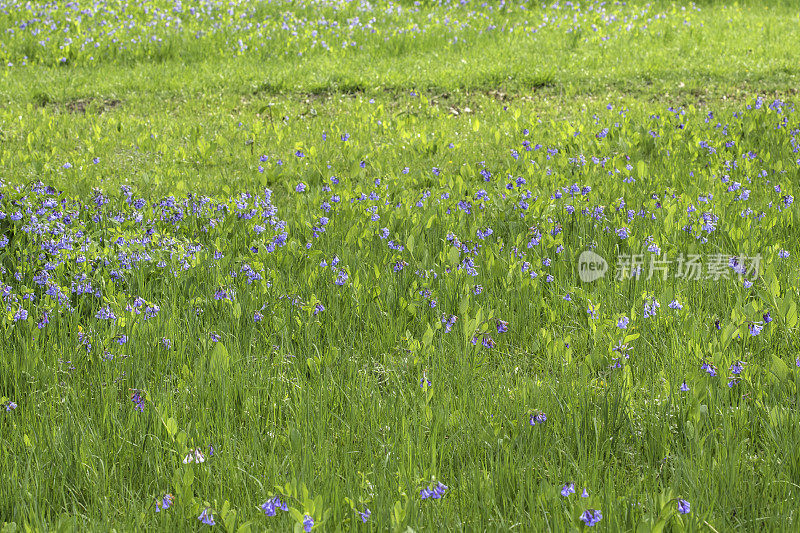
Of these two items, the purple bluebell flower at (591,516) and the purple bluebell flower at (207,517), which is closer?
the purple bluebell flower at (591,516)

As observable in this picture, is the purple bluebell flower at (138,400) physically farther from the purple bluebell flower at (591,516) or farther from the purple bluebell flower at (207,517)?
the purple bluebell flower at (591,516)

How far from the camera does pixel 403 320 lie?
13.2 ft

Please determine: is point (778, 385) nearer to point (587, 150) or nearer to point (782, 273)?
point (782, 273)

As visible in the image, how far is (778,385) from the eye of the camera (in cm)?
316

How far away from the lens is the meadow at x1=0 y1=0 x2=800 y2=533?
2.63 metres

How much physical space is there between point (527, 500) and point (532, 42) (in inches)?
431

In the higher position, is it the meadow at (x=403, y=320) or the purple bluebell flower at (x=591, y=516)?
the purple bluebell flower at (x=591, y=516)

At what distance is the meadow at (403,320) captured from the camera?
2.63 m

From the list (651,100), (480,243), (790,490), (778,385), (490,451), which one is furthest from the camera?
(651,100)

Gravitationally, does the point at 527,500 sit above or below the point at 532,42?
below

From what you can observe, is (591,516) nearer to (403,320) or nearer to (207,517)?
(207,517)

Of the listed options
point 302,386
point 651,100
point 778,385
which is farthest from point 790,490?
point 651,100

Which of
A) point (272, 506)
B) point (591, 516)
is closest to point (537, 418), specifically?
point (591, 516)

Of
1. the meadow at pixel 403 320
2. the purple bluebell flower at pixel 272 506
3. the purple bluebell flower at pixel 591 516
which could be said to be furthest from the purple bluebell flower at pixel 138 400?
the purple bluebell flower at pixel 591 516
